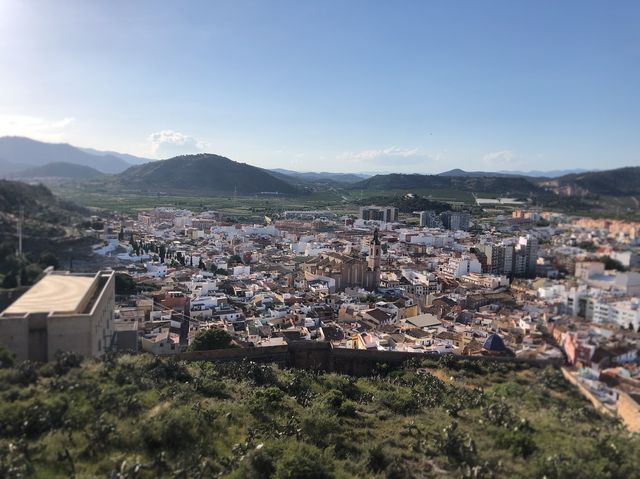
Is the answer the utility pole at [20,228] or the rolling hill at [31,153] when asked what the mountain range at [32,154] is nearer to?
the rolling hill at [31,153]

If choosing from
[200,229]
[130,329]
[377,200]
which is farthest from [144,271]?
[377,200]

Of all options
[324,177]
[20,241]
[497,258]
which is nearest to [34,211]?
[20,241]

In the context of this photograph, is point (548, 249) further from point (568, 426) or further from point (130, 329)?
point (130, 329)

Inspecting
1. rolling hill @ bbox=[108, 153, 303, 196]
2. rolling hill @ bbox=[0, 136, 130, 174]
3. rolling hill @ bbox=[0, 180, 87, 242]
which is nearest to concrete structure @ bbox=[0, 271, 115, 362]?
A: rolling hill @ bbox=[0, 180, 87, 242]

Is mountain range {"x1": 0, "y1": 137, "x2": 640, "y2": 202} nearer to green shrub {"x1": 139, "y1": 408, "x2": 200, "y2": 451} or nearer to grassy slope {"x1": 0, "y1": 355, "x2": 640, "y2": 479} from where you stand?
grassy slope {"x1": 0, "y1": 355, "x2": 640, "y2": 479}

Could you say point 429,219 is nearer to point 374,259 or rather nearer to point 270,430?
point 374,259

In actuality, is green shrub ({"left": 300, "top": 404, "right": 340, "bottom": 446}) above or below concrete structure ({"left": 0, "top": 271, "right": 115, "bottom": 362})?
below
